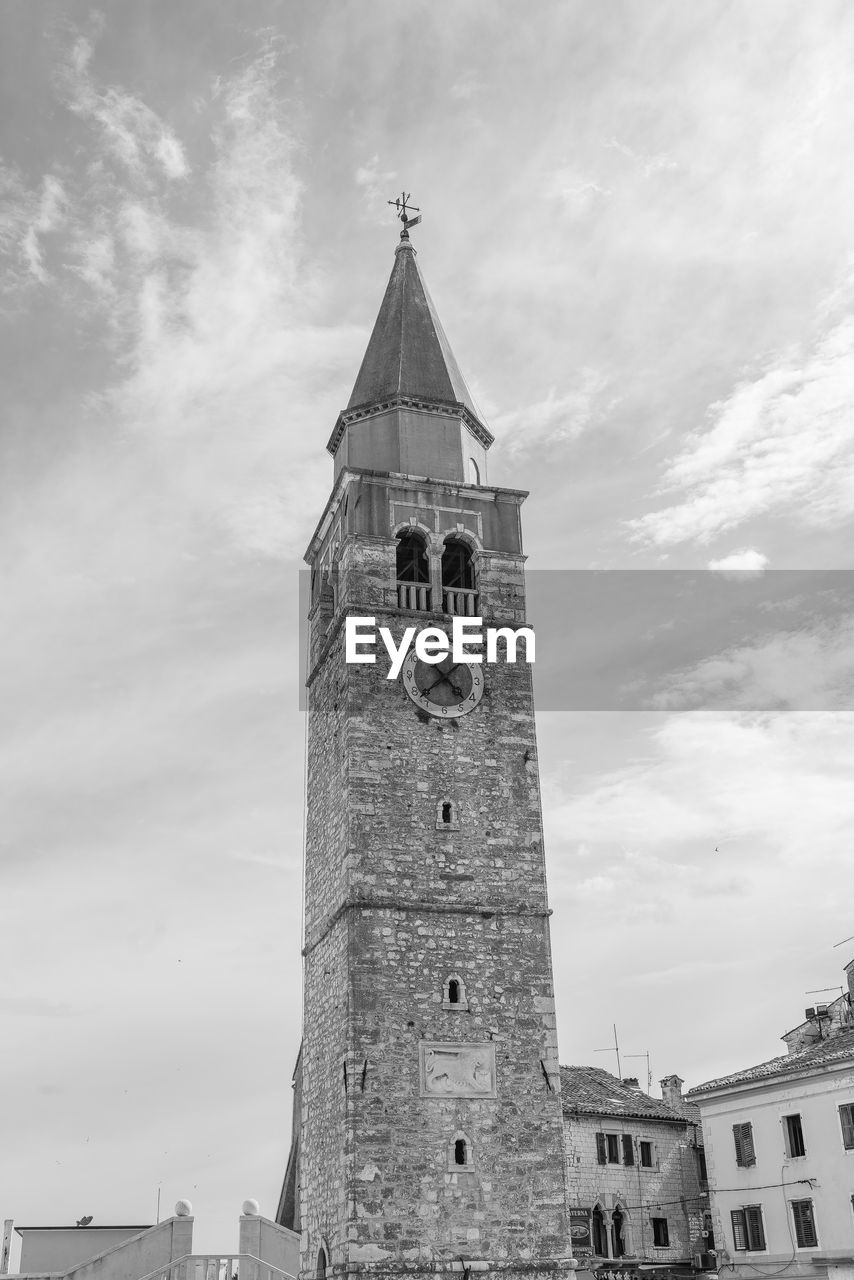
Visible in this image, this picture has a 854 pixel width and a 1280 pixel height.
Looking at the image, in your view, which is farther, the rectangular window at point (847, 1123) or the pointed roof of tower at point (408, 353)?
the rectangular window at point (847, 1123)

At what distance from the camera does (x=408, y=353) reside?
28578 mm

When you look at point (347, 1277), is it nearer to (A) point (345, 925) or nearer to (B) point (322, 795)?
(A) point (345, 925)

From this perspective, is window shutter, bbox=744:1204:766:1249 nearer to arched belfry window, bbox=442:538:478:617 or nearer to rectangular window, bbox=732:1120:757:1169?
rectangular window, bbox=732:1120:757:1169

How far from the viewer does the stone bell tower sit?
21.0m

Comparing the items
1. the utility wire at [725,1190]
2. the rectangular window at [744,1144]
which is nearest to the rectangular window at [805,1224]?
the utility wire at [725,1190]

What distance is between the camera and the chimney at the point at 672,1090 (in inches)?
1607

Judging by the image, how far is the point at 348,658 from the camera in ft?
80.1

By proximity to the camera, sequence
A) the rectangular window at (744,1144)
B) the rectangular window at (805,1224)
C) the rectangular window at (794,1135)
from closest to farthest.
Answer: the rectangular window at (805,1224), the rectangular window at (794,1135), the rectangular window at (744,1144)

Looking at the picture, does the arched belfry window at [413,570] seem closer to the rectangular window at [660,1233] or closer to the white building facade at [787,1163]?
the white building facade at [787,1163]

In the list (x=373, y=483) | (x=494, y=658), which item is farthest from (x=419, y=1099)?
(x=373, y=483)

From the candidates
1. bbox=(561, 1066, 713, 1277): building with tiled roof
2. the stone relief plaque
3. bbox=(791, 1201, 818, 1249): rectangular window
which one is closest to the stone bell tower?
the stone relief plaque

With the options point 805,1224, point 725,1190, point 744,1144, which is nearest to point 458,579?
point 744,1144

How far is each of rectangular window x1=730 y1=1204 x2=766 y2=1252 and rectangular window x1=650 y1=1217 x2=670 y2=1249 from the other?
13.5 feet

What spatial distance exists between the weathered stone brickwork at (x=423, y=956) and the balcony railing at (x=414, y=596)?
348 mm
